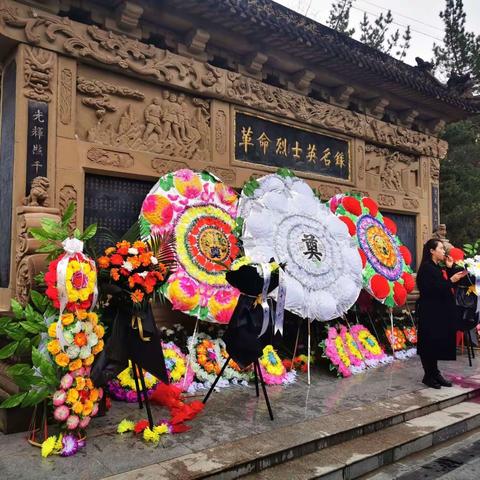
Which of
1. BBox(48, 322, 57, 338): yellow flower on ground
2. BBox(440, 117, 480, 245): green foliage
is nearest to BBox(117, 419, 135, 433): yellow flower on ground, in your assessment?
BBox(48, 322, 57, 338): yellow flower on ground

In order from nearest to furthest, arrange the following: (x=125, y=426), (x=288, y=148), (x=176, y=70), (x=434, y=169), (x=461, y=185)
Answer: (x=125, y=426)
(x=176, y=70)
(x=288, y=148)
(x=434, y=169)
(x=461, y=185)

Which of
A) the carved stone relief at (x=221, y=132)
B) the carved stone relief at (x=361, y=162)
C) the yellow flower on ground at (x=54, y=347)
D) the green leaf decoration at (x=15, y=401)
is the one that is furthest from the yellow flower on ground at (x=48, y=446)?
the carved stone relief at (x=361, y=162)

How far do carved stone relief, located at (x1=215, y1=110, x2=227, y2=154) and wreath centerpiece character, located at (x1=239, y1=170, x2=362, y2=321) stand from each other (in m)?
1.22

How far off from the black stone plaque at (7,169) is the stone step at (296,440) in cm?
306

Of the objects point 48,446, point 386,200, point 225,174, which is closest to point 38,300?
point 48,446

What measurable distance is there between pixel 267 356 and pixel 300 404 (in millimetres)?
1083

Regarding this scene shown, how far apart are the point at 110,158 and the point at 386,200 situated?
6.12m

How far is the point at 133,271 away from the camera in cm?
373

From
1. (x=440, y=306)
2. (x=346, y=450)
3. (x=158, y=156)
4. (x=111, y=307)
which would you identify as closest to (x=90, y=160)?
(x=158, y=156)

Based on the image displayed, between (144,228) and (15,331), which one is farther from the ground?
(144,228)

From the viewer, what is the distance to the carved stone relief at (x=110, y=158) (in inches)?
230

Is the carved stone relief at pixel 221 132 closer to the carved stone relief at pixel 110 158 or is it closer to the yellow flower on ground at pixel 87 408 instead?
the carved stone relief at pixel 110 158

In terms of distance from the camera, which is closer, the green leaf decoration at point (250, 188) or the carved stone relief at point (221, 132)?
the green leaf decoration at point (250, 188)

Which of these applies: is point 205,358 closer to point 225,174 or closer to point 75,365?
point 75,365
